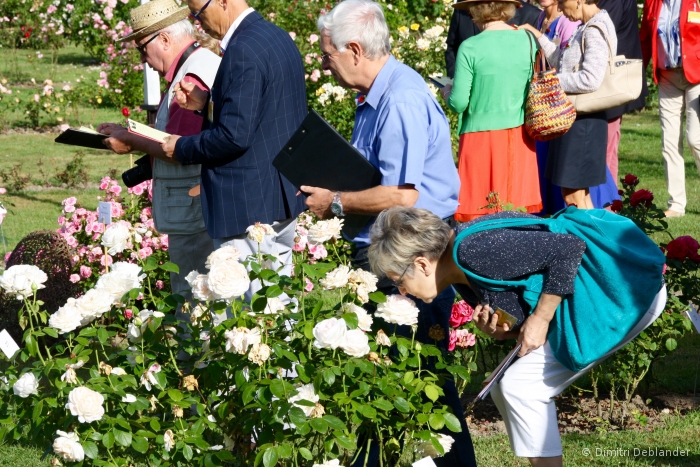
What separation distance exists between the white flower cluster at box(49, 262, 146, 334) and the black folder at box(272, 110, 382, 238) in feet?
2.59

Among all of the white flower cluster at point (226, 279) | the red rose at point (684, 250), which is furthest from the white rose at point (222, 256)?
the red rose at point (684, 250)

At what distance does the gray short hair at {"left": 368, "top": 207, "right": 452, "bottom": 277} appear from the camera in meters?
2.69

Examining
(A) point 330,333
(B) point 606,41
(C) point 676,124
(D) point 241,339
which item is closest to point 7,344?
(D) point 241,339

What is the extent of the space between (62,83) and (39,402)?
1444 cm

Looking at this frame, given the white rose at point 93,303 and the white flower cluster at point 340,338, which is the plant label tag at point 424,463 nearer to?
the white flower cluster at point 340,338

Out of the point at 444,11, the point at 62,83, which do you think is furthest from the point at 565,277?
the point at 62,83

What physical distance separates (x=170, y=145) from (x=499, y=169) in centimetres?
215

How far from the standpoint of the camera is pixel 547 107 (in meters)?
5.05

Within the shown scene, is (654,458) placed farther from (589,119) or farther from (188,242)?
(589,119)

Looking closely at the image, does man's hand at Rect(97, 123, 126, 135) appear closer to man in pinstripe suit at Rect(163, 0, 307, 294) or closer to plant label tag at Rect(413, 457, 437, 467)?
man in pinstripe suit at Rect(163, 0, 307, 294)

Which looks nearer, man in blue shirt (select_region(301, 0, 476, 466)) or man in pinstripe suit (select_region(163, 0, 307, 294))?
man in blue shirt (select_region(301, 0, 476, 466))

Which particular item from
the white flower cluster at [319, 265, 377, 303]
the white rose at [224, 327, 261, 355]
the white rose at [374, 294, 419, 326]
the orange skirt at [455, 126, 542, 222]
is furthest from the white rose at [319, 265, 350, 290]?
the orange skirt at [455, 126, 542, 222]

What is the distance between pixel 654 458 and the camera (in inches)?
140

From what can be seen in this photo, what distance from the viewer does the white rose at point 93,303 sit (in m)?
2.50
